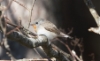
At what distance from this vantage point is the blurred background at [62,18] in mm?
5156

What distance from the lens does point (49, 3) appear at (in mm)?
5473

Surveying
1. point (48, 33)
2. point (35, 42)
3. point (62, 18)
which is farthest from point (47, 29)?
point (35, 42)

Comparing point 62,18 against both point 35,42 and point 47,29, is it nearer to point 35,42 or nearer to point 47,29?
point 47,29

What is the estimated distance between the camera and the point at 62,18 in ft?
18.9

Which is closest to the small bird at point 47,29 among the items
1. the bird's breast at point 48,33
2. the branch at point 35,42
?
the bird's breast at point 48,33

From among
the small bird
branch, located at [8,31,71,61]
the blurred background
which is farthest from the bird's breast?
branch, located at [8,31,71,61]

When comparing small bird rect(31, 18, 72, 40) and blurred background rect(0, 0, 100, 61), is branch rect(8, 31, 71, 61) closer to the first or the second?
small bird rect(31, 18, 72, 40)

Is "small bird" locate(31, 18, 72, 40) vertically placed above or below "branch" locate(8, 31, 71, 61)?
above

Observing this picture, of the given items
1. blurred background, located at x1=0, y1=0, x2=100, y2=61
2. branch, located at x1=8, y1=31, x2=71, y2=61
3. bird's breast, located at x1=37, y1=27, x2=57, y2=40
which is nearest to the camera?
branch, located at x1=8, y1=31, x2=71, y2=61

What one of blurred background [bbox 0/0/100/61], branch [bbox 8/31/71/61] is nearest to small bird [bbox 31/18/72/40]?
blurred background [bbox 0/0/100/61]

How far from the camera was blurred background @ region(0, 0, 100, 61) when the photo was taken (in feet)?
16.9

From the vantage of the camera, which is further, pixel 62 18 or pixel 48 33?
pixel 62 18

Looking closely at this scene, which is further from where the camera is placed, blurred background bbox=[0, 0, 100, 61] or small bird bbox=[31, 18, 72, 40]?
blurred background bbox=[0, 0, 100, 61]

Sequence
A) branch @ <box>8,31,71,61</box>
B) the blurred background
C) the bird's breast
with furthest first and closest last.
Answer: the blurred background, the bird's breast, branch @ <box>8,31,71,61</box>
